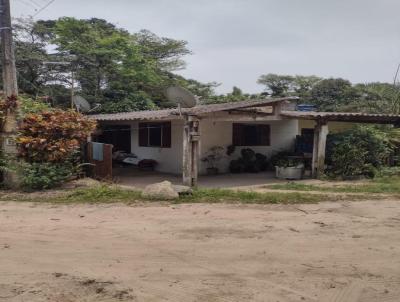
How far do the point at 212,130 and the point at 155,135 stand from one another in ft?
8.12

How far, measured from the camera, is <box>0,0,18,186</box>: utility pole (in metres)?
12.0

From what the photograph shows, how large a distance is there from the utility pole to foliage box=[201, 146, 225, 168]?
6921 millimetres

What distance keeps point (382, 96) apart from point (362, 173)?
1531cm

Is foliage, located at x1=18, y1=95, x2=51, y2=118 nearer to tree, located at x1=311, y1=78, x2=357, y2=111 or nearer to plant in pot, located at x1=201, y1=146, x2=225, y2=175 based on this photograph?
plant in pot, located at x1=201, y1=146, x2=225, y2=175

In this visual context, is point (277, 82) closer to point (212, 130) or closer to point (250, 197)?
point (212, 130)

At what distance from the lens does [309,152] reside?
1856 centimetres

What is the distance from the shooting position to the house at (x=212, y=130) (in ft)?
41.7

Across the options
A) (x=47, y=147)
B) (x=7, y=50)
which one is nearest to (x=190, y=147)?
(x=47, y=147)

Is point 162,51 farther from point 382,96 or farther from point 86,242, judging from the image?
point 86,242

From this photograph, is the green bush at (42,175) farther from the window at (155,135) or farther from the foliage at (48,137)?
the window at (155,135)

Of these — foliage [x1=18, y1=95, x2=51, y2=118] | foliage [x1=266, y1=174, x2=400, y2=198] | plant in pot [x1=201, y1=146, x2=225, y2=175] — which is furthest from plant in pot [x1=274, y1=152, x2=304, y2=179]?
foliage [x1=18, y1=95, x2=51, y2=118]

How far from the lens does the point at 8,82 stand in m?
12.1

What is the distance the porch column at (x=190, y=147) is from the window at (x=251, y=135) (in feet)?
17.4

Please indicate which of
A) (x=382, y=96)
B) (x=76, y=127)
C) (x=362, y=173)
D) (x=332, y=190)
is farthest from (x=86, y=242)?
(x=382, y=96)
